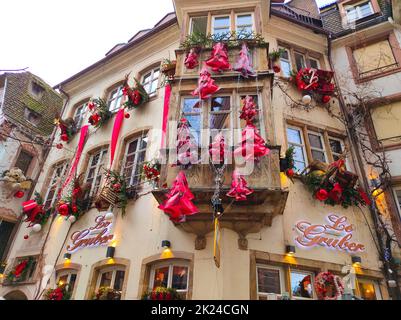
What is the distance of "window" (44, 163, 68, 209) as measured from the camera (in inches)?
443

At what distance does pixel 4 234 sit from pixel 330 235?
36.7ft

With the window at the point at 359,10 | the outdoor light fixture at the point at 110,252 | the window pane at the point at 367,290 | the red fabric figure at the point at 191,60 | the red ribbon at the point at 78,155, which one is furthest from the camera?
the window at the point at 359,10

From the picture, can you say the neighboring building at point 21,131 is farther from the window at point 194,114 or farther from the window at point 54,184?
the window at point 194,114

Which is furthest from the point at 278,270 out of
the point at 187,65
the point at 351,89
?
the point at 351,89

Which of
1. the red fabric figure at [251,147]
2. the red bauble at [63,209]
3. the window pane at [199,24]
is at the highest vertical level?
the window pane at [199,24]

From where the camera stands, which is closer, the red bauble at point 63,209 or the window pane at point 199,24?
the red bauble at point 63,209

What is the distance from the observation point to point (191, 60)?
8320mm

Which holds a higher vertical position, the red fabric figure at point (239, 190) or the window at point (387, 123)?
the window at point (387, 123)

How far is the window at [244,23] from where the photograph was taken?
9.70 metres

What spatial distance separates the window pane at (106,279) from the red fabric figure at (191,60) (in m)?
6.01

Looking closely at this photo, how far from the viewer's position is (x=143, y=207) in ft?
27.0

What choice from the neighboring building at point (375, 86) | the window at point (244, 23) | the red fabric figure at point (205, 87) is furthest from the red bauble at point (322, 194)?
the window at point (244, 23)

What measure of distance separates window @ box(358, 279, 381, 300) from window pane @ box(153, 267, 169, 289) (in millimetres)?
4628
